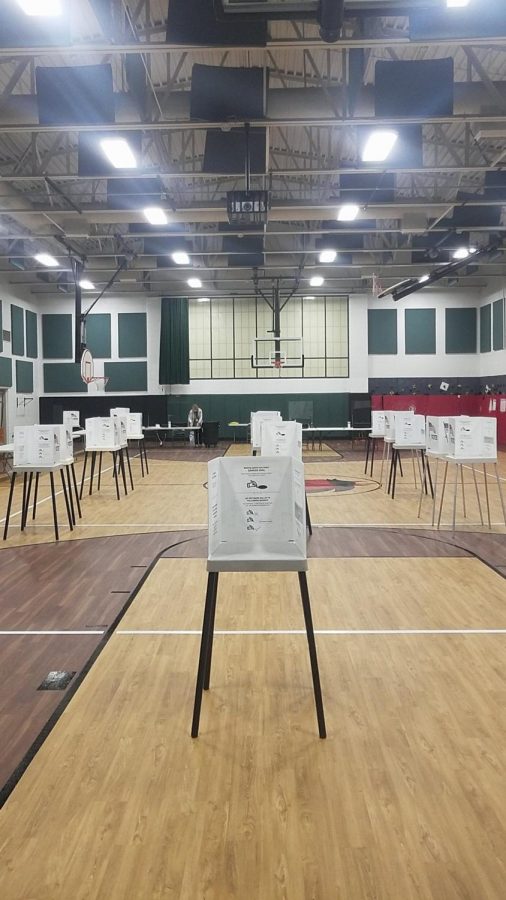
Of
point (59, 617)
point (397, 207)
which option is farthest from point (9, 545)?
point (397, 207)

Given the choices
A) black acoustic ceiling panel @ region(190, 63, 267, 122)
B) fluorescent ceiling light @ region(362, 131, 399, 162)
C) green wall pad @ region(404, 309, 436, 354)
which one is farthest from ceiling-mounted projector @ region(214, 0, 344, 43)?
green wall pad @ region(404, 309, 436, 354)

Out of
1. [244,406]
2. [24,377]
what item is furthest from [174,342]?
[24,377]

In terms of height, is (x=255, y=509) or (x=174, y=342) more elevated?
(x=174, y=342)

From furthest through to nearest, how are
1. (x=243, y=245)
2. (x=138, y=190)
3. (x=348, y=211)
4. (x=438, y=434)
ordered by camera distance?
(x=243, y=245) → (x=348, y=211) → (x=138, y=190) → (x=438, y=434)

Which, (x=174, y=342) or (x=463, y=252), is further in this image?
(x=174, y=342)

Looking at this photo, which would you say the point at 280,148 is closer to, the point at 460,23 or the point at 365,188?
the point at 365,188

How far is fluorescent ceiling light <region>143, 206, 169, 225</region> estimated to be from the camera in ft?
38.2

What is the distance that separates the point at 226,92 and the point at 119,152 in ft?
5.96

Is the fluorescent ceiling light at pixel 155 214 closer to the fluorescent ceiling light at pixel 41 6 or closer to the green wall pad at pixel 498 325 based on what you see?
the fluorescent ceiling light at pixel 41 6

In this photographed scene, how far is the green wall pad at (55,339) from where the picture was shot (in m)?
23.9

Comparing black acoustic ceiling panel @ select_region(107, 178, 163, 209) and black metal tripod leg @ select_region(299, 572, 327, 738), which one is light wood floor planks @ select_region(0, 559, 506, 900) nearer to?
black metal tripod leg @ select_region(299, 572, 327, 738)

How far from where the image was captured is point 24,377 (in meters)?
22.2

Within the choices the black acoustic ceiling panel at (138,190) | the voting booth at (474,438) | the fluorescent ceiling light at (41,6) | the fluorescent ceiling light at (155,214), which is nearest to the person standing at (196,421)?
the fluorescent ceiling light at (155,214)

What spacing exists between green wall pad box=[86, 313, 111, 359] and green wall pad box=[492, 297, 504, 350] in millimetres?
13753
